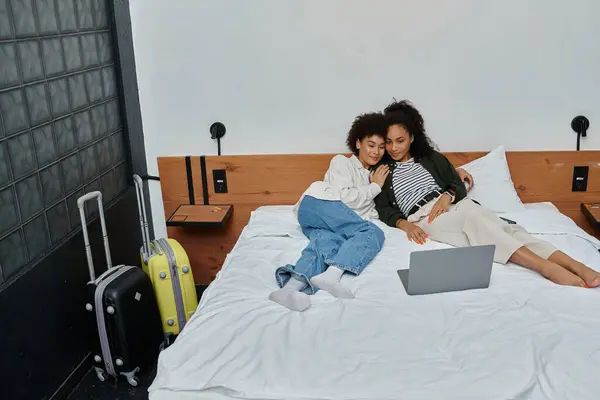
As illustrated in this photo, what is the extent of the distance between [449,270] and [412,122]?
996 mm

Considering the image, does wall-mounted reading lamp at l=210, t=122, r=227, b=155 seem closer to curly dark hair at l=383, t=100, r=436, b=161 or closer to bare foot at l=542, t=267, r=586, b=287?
curly dark hair at l=383, t=100, r=436, b=161

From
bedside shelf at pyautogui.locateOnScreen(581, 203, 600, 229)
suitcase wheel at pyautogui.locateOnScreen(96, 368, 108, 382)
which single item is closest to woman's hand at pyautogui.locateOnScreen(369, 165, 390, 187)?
bedside shelf at pyautogui.locateOnScreen(581, 203, 600, 229)

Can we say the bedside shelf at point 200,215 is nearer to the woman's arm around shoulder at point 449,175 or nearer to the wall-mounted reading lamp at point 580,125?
the woman's arm around shoulder at point 449,175

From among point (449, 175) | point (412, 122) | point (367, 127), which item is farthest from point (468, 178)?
point (367, 127)

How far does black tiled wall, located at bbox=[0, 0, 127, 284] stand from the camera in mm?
1924

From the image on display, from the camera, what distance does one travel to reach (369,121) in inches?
104

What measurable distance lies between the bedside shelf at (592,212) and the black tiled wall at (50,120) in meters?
2.31

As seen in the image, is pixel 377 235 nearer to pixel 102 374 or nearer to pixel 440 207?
pixel 440 207

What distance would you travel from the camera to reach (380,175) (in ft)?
8.65

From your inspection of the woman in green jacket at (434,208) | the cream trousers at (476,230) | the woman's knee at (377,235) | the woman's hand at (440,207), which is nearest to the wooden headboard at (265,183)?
the woman in green jacket at (434,208)

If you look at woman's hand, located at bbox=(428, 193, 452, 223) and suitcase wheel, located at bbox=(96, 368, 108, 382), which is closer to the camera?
suitcase wheel, located at bbox=(96, 368, 108, 382)

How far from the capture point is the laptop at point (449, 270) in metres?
1.82

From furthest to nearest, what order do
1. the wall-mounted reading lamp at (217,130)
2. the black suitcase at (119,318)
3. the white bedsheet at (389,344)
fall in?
the wall-mounted reading lamp at (217,130) < the black suitcase at (119,318) < the white bedsheet at (389,344)

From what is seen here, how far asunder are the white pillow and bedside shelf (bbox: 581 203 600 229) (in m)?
0.32
